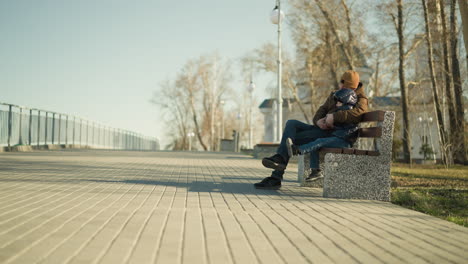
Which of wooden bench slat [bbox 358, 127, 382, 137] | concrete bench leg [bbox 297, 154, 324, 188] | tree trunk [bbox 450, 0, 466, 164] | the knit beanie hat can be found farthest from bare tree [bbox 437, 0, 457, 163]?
the knit beanie hat

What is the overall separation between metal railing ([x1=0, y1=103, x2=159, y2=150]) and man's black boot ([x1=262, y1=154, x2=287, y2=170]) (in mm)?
15652

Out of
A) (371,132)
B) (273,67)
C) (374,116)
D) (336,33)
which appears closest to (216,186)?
(371,132)

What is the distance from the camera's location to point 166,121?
64.6 meters

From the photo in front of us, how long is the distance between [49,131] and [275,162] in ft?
70.2

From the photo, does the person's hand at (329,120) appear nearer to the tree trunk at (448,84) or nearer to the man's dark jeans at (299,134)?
the man's dark jeans at (299,134)

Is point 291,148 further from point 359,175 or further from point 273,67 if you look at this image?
point 273,67

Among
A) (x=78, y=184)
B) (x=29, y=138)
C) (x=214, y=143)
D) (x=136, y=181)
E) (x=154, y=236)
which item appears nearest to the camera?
(x=154, y=236)

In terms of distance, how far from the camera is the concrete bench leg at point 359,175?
653 centimetres

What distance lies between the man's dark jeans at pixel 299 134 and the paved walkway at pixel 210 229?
816 millimetres

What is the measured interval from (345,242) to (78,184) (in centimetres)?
475

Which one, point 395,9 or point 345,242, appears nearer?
point 345,242

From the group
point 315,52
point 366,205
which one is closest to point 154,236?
point 366,205

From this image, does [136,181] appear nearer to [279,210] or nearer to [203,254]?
[279,210]

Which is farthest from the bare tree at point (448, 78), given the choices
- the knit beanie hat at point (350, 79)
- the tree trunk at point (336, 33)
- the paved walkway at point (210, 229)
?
the paved walkway at point (210, 229)
